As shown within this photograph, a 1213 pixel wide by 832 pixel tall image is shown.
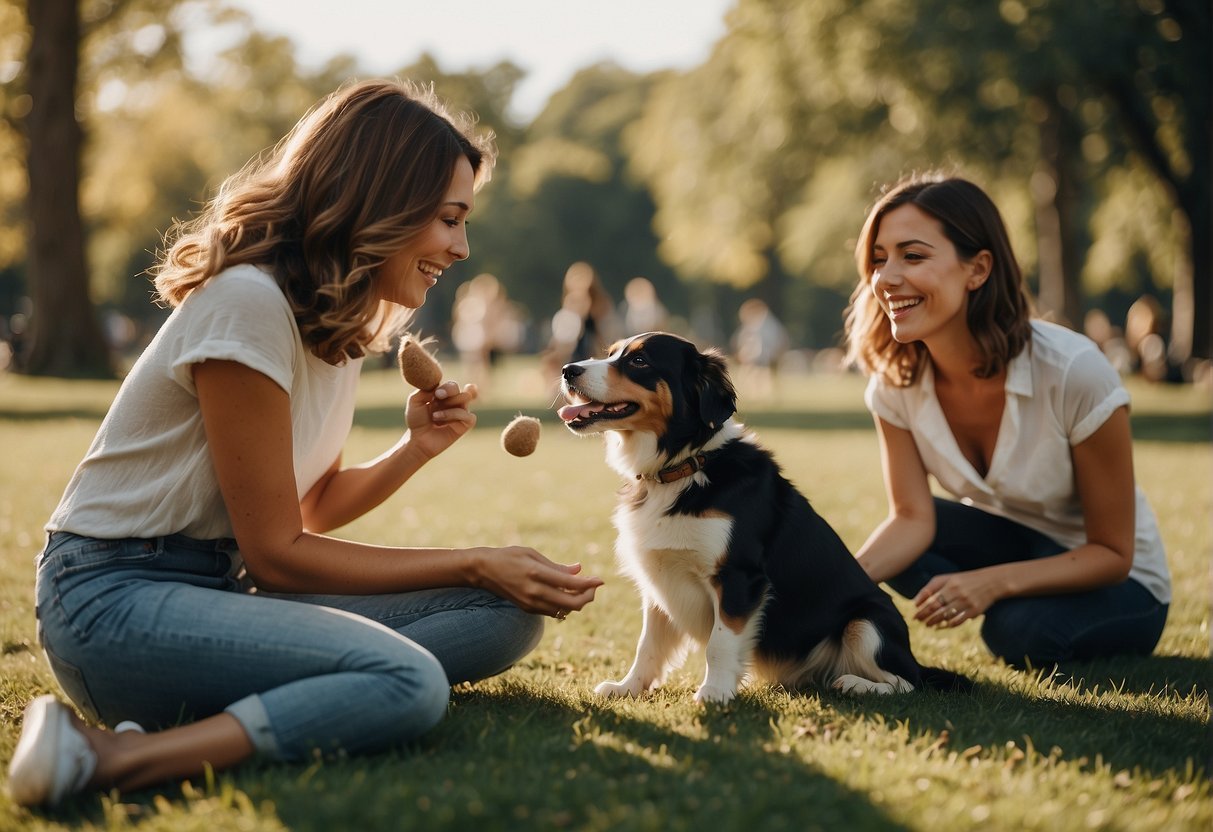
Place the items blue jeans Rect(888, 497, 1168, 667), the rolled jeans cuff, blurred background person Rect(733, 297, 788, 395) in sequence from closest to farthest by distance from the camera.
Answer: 1. the rolled jeans cuff
2. blue jeans Rect(888, 497, 1168, 667)
3. blurred background person Rect(733, 297, 788, 395)

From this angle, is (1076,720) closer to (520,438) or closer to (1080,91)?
(520,438)

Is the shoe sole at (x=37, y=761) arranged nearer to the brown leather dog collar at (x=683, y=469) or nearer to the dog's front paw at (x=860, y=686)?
the brown leather dog collar at (x=683, y=469)

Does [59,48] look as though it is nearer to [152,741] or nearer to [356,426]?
[356,426]

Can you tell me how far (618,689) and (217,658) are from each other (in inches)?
57.5

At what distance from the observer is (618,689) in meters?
3.74

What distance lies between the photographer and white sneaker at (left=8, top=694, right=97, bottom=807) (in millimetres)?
2426

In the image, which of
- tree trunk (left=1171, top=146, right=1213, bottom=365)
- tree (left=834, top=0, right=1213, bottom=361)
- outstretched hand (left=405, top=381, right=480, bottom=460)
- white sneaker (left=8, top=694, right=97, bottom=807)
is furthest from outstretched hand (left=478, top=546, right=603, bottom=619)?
tree trunk (left=1171, top=146, right=1213, bottom=365)

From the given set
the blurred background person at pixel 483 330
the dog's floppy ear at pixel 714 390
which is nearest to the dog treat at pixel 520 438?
the dog's floppy ear at pixel 714 390

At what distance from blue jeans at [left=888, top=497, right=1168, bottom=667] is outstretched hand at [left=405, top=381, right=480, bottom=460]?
1931mm

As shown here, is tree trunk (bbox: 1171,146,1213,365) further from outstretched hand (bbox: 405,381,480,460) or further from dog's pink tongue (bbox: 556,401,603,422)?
outstretched hand (bbox: 405,381,480,460)

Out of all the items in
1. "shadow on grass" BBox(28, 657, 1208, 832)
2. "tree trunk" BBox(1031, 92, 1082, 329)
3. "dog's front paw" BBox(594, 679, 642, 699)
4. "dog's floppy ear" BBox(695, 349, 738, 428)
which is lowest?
"dog's front paw" BBox(594, 679, 642, 699)

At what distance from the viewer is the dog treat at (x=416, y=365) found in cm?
363

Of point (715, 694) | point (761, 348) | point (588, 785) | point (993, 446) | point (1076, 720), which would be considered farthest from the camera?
point (761, 348)

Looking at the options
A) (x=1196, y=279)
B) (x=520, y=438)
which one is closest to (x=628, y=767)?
(x=520, y=438)
